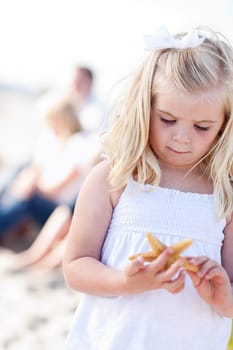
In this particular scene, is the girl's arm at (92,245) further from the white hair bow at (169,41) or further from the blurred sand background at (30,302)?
the blurred sand background at (30,302)

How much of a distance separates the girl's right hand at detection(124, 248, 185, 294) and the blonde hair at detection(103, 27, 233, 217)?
0.17 m

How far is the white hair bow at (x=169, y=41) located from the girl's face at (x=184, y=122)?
0.09 metres

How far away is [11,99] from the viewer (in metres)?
4.24

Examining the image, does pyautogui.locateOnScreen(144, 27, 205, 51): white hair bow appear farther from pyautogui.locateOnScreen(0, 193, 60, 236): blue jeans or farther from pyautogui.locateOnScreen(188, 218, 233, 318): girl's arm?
pyautogui.locateOnScreen(0, 193, 60, 236): blue jeans

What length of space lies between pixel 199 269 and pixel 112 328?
197mm

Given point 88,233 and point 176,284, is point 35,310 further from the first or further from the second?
point 176,284

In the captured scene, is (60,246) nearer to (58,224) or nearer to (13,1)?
(58,224)

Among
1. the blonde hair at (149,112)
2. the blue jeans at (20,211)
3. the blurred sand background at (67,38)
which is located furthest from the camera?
the blurred sand background at (67,38)

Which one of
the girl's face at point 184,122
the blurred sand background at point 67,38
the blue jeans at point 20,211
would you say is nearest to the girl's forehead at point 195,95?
the girl's face at point 184,122

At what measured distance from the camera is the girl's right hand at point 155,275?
1.13m

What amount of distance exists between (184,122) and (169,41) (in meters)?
0.15

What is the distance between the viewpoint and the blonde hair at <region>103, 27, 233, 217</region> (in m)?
1.23

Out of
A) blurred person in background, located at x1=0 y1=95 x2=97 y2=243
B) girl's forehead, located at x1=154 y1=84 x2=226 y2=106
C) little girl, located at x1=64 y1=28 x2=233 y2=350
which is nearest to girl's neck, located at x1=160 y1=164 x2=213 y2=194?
little girl, located at x1=64 y1=28 x2=233 y2=350

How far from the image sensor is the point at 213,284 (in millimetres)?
1218
